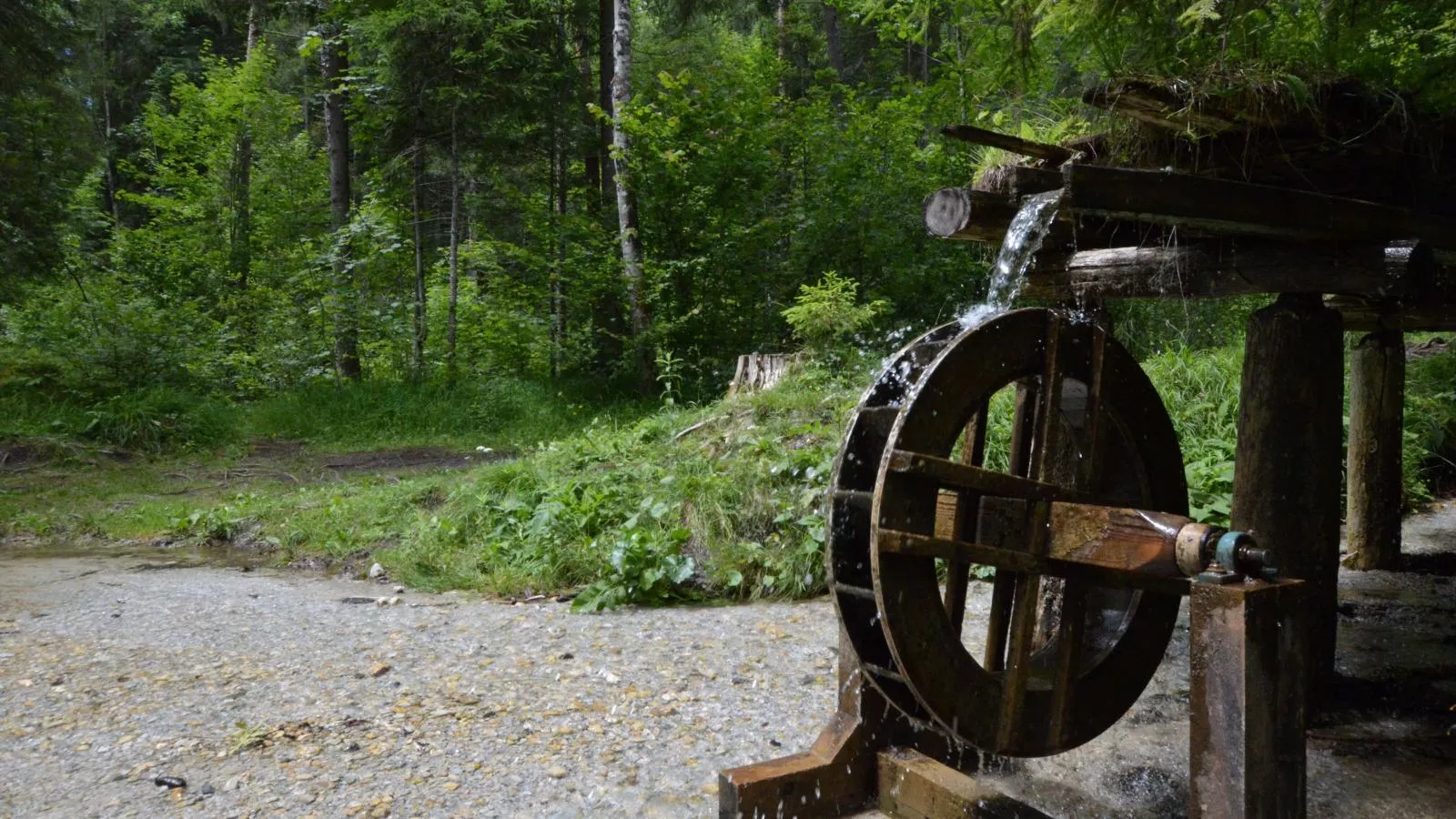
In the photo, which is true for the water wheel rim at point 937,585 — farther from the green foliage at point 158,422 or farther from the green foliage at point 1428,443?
the green foliage at point 158,422

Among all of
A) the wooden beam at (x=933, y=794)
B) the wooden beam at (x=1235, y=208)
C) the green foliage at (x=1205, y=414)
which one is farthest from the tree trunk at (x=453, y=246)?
the wooden beam at (x=933, y=794)

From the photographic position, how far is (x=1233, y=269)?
404 centimetres

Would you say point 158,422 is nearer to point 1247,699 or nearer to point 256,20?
point 256,20

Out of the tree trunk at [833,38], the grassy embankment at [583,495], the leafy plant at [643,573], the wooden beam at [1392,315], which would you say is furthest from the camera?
the tree trunk at [833,38]

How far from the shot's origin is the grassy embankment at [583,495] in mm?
7020

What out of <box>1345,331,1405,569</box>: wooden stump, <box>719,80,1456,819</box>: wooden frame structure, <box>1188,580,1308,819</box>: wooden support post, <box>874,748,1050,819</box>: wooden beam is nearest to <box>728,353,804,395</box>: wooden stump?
<box>1345,331,1405,569</box>: wooden stump

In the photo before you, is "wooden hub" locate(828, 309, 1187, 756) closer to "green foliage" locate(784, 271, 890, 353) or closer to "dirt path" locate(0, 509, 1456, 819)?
"dirt path" locate(0, 509, 1456, 819)

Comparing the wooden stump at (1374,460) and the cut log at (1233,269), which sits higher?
the cut log at (1233,269)

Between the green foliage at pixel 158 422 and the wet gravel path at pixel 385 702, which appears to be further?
the green foliage at pixel 158 422

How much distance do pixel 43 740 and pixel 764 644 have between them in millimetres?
3528

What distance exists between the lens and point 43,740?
13.8ft

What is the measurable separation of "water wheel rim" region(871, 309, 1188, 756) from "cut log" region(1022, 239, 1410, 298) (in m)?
0.67

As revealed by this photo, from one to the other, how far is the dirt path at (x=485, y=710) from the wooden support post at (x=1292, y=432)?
103cm

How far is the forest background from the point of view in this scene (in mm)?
7047
